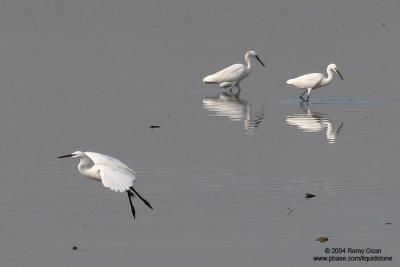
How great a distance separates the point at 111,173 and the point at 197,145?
494 cm

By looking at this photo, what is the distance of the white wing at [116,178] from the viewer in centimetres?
1258

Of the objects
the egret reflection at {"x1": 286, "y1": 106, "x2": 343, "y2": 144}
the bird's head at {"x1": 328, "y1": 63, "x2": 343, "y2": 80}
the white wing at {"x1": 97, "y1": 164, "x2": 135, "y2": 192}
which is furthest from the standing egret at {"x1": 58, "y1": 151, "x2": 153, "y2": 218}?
the bird's head at {"x1": 328, "y1": 63, "x2": 343, "y2": 80}

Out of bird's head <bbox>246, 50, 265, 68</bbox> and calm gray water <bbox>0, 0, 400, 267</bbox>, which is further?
bird's head <bbox>246, 50, 265, 68</bbox>

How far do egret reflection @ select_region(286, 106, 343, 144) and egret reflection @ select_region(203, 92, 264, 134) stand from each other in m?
0.59

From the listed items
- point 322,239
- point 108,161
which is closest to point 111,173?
point 108,161

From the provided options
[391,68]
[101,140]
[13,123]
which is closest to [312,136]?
[101,140]

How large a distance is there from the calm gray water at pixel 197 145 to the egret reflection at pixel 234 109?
37mm

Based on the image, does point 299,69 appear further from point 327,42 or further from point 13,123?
point 13,123

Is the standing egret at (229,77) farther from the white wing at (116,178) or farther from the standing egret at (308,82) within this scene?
the white wing at (116,178)

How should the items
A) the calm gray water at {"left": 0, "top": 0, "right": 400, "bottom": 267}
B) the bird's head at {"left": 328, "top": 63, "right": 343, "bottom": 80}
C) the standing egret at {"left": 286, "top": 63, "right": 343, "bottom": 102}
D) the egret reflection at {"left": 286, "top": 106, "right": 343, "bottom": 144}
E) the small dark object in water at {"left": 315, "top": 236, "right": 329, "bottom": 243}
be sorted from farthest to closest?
the bird's head at {"left": 328, "top": 63, "right": 343, "bottom": 80}, the standing egret at {"left": 286, "top": 63, "right": 343, "bottom": 102}, the egret reflection at {"left": 286, "top": 106, "right": 343, "bottom": 144}, the calm gray water at {"left": 0, "top": 0, "right": 400, "bottom": 267}, the small dark object in water at {"left": 315, "top": 236, "right": 329, "bottom": 243}

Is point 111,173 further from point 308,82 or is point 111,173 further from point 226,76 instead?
point 226,76

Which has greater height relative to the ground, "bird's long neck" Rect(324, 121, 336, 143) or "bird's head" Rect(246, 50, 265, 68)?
"bird's long neck" Rect(324, 121, 336, 143)

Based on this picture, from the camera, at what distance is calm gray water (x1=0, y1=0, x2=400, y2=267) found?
12.4m

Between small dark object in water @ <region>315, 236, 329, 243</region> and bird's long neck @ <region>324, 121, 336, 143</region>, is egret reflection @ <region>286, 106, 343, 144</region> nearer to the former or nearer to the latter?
bird's long neck @ <region>324, 121, 336, 143</region>
